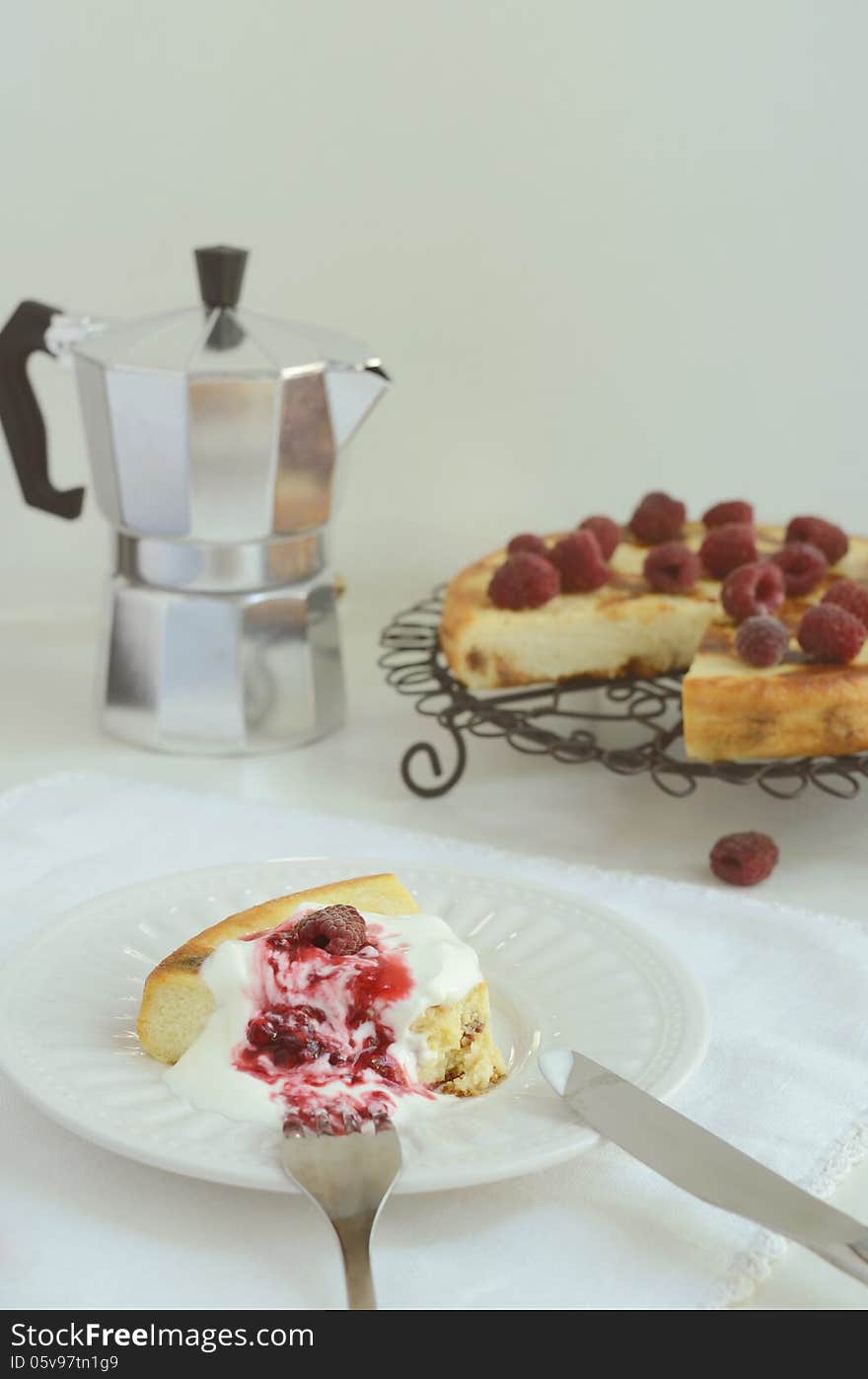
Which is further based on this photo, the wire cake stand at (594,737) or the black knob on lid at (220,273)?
the black knob on lid at (220,273)

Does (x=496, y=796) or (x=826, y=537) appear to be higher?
(x=826, y=537)

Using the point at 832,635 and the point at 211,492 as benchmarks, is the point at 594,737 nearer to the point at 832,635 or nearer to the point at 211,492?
the point at 832,635

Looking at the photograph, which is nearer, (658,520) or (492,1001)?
(492,1001)

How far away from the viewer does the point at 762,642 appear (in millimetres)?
1186

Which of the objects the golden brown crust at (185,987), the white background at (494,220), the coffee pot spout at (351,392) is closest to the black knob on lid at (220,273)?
the coffee pot spout at (351,392)

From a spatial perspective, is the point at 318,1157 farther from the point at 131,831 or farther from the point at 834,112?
the point at 834,112

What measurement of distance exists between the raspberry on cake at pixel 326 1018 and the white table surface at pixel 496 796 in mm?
436

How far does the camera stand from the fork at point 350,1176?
62cm

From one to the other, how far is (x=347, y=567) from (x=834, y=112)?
0.79 meters

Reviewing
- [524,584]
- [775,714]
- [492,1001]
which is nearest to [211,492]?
[524,584]

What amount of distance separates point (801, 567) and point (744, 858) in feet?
1.22

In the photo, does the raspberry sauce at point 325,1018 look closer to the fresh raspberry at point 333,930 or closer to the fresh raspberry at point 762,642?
the fresh raspberry at point 333,930

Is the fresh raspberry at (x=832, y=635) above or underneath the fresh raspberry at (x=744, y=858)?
above

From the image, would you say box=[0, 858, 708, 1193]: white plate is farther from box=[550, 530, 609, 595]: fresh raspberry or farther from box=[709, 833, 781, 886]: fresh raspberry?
box=[550, 530, 609, 595]: fresh raspberry
